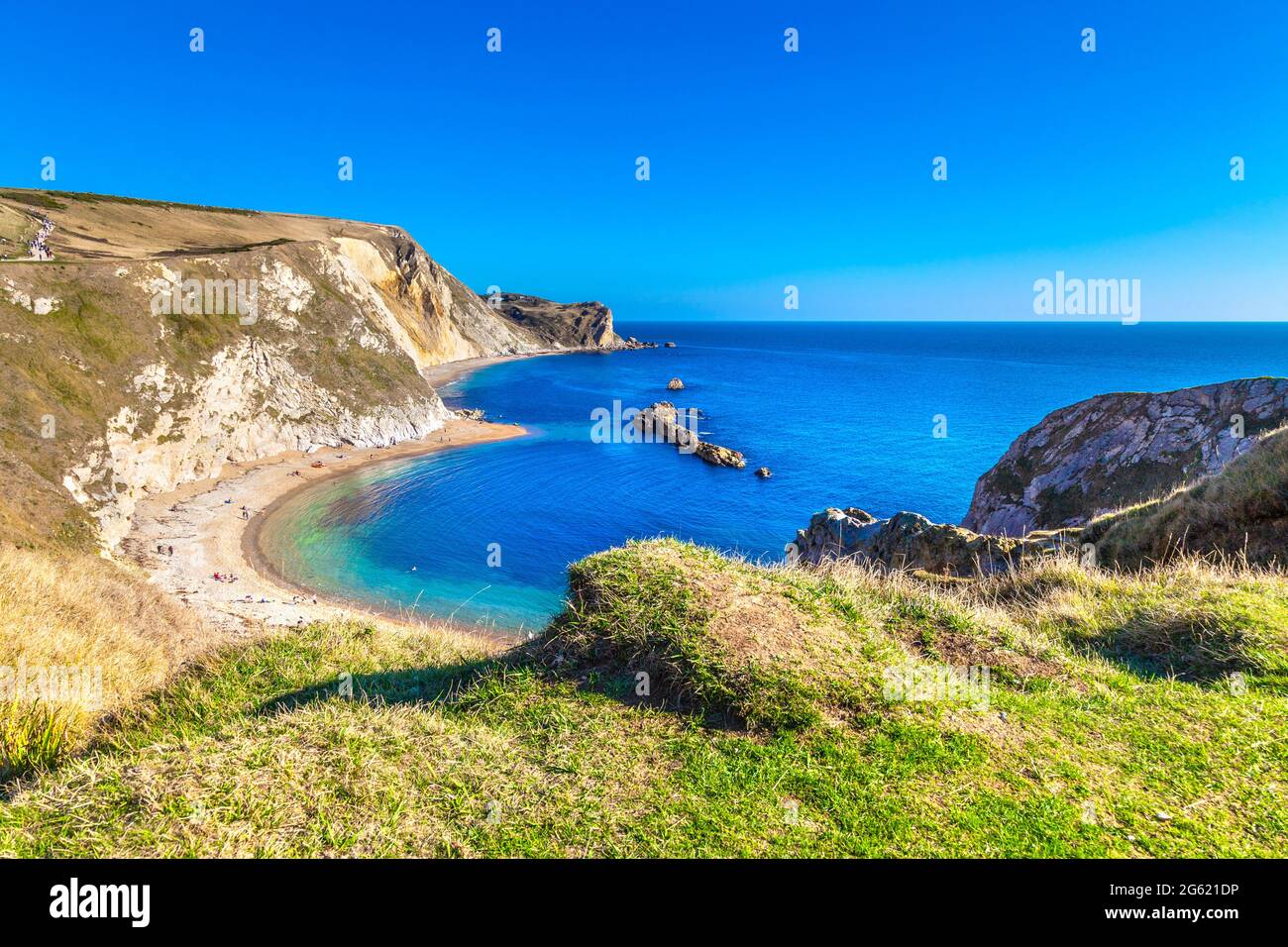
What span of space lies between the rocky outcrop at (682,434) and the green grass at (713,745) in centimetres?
6018

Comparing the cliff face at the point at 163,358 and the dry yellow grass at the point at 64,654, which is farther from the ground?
the cliff face at the point at 163,358

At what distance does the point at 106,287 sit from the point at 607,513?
46258mm

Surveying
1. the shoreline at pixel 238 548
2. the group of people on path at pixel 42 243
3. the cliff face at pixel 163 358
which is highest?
the group of people on path at pixel 42 243

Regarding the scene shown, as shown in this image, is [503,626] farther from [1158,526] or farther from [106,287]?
[106,287]

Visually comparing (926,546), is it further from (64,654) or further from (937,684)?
(64,654)

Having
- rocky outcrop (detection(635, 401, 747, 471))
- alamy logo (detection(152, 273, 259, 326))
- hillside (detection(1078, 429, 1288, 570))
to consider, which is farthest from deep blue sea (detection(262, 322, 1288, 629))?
alamy logo (detection(152, 273, 259, 326))

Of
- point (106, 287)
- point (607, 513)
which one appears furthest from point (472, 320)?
point (607, 513)

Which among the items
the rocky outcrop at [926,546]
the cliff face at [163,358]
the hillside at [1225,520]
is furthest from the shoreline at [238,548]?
the hillside at [1225,520]

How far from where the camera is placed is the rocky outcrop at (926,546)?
49.1ft

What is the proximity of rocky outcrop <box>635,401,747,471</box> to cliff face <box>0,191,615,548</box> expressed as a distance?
93.5 ft

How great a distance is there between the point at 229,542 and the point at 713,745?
142ft

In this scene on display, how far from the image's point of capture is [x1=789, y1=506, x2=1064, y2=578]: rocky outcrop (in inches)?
589
